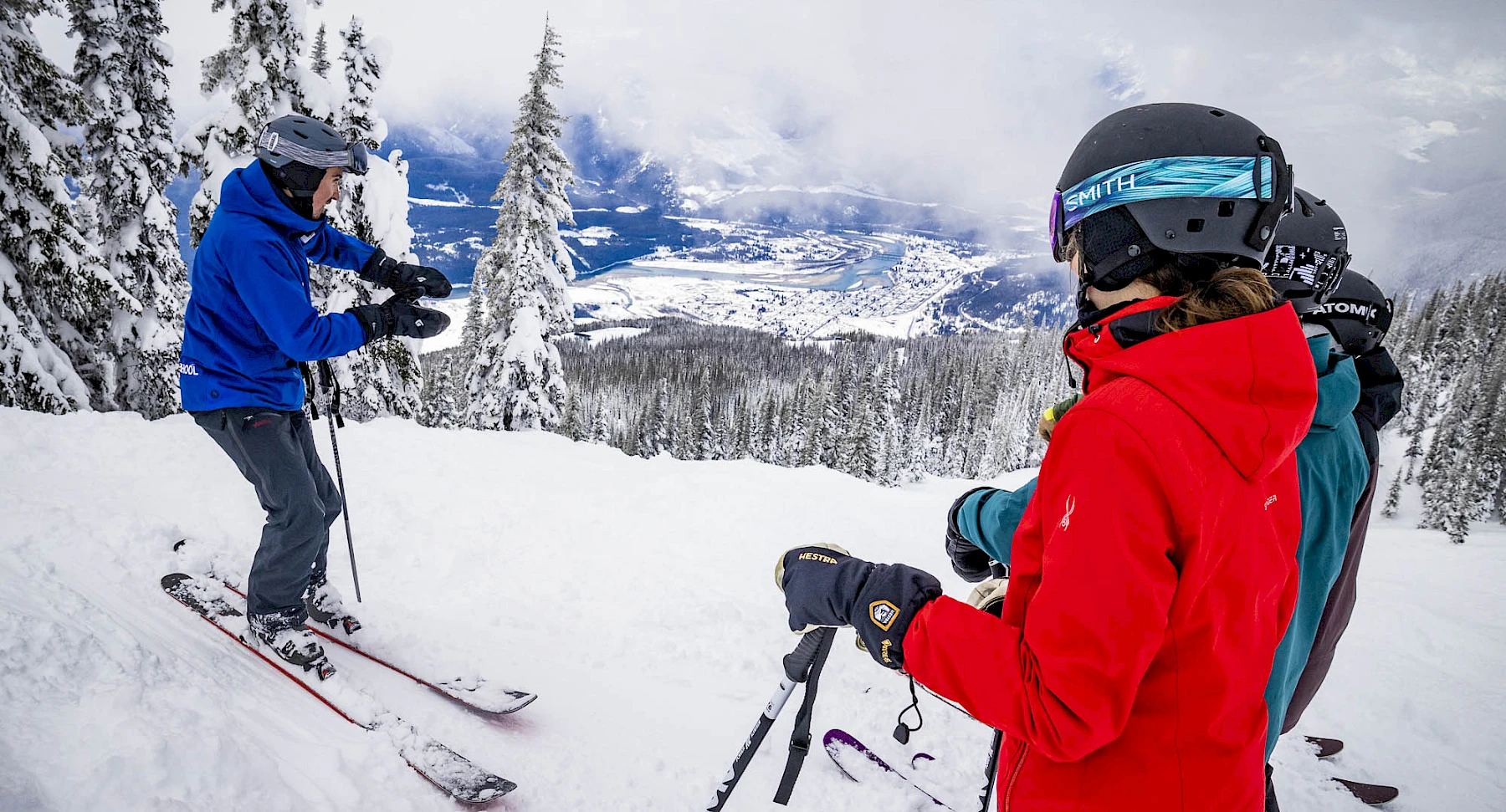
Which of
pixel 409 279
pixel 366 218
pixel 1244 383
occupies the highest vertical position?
pixel 366 218

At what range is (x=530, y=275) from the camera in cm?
1889

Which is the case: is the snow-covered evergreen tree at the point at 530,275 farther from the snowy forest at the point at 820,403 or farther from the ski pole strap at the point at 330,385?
the ski pole strap at the point at 330,385

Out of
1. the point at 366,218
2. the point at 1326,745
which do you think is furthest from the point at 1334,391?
the point at 366,218

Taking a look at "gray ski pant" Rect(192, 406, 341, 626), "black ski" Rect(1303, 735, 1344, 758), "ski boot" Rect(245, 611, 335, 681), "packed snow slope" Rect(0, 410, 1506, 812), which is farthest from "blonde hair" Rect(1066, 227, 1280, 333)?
"black ski" Rect(1303, 735, 1344, 758)

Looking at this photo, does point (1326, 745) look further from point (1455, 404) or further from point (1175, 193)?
point (1455, 404)

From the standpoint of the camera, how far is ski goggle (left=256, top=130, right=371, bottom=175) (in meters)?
3.73

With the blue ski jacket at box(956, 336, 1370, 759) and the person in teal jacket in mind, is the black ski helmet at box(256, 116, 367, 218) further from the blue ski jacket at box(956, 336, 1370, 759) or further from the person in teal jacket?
the blue ski jacket at box(956, 336, 1370, 759)

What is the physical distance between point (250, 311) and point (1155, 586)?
15.2ft

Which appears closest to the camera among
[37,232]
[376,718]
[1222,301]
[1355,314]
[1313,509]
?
[1222,301]

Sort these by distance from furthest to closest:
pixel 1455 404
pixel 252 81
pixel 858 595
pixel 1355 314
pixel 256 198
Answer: pixel 1455 404
pixel 252 81
pixel 256 198
pixel 1355 314
pixel 858 595

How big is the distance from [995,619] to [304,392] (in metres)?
4.75

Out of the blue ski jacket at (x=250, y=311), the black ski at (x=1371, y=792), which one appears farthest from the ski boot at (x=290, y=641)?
the black ski at (x=1371, y=792)

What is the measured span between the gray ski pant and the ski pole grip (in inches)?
137

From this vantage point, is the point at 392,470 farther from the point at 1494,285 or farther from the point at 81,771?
the point at 1494,285
